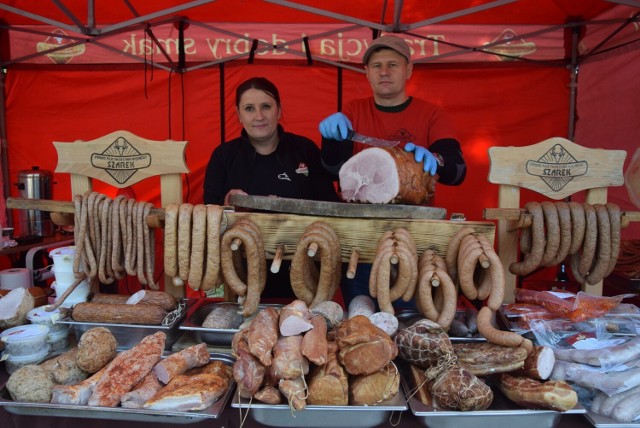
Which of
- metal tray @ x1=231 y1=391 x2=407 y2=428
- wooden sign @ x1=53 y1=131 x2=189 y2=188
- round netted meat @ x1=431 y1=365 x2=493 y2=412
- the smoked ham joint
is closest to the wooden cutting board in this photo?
the smoked ham joint

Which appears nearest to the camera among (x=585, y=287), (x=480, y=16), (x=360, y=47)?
(x=585, y=287)

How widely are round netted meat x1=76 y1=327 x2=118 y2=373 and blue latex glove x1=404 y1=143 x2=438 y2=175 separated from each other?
2.02 metres

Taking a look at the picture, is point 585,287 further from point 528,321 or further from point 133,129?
point 133,129

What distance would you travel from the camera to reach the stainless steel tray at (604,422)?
5.42ft

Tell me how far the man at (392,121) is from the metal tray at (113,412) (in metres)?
1.84

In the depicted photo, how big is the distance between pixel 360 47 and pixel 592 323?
514cm

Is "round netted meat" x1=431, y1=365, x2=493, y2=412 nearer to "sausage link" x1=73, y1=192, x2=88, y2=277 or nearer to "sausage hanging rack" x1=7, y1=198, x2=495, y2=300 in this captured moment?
"sausage hanging rack" x1=7, y1=198, x2=495, y2=300

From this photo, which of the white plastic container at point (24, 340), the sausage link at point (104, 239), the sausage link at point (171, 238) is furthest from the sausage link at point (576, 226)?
the white plastic container at point (24, 340)

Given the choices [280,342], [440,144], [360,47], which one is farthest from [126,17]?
[280,342]

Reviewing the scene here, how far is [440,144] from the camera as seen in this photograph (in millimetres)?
3348

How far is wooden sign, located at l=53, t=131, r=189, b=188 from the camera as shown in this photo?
2980mm

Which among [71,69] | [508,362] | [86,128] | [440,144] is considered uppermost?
[71,69]

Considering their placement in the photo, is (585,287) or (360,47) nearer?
(585,287)

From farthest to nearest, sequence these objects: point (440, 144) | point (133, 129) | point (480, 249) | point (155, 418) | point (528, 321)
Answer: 1. point (133, 129)
2. point (440, 144)
3. point (528, 321)
4. point (480, 249)
5. point (155, 418)
